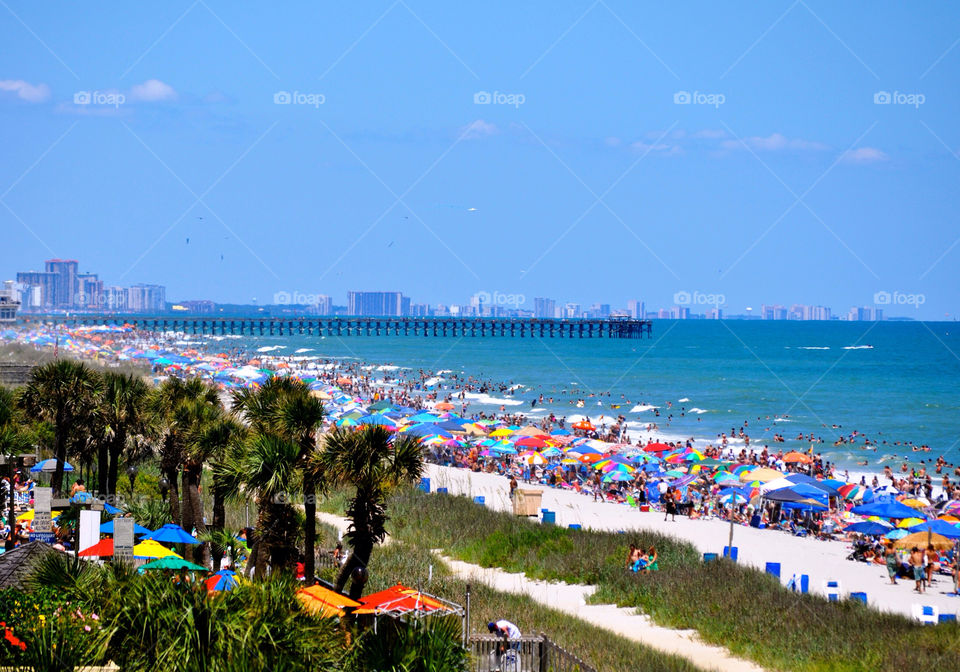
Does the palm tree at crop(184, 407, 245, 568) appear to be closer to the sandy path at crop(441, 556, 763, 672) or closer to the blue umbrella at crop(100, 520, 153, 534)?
the blue umbrella at crop(100, 520, 153, 534)

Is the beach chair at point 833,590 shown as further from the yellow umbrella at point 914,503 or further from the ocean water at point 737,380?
the ocean water at point 737,380

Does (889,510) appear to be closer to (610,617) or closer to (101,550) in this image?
(610,617)

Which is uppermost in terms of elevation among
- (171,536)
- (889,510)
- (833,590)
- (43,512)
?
(43,512)

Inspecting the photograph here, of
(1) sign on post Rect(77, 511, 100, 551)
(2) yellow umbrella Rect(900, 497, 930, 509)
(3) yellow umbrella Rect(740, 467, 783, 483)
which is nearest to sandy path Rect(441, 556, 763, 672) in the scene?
(1) sign on post Rect(77, 511, 100, 551)

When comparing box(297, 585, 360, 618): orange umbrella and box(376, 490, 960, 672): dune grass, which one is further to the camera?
box(376, 490, 960, 672): dune grass

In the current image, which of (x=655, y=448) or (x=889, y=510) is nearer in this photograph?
(x=889, y=510)

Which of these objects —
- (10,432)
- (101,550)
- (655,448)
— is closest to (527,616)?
(101,550)

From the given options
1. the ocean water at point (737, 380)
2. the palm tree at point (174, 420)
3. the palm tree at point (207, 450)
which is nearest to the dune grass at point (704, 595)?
the palm tree at point (207, 450)
